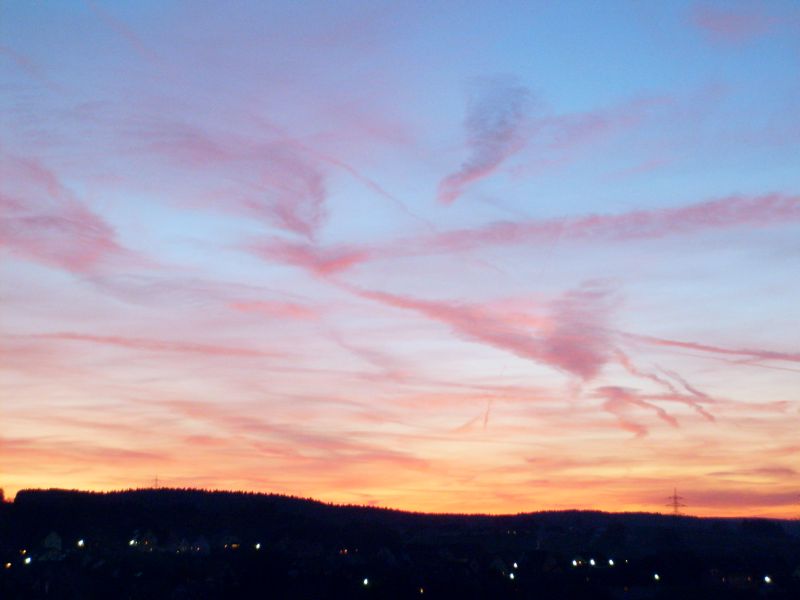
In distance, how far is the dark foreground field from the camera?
209 feet

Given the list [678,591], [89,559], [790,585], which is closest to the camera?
[678,591]

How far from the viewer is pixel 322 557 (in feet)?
321

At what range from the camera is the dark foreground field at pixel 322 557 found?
63.6m

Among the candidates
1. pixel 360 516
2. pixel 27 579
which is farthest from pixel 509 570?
pixel 360 516

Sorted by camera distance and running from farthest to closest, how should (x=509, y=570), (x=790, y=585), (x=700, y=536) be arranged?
(x=700, y=536), (x=509, y=570), (x=790, y=585)

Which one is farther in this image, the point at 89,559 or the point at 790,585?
the point at 89,559

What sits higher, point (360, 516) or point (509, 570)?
point (360, 516)

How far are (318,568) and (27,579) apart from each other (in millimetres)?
21707

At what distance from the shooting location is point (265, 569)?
62656 millimetres

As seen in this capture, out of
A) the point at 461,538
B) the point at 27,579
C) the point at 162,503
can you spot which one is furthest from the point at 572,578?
the point at 162,503

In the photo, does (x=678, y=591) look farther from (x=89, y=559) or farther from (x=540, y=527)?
(x=540, y=527)

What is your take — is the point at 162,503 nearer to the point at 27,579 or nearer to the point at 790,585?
the point at 27,579

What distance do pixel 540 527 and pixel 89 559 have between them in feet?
402

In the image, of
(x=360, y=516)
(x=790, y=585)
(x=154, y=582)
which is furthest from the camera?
(x=360, y=516)
